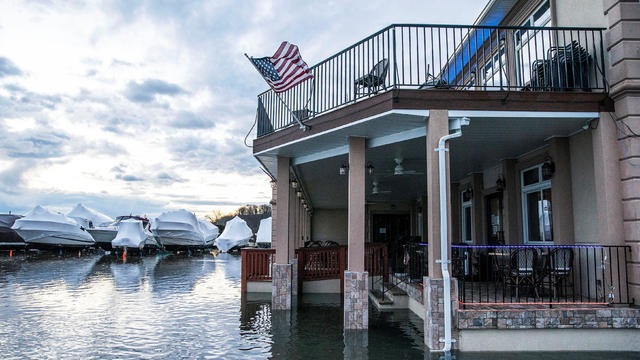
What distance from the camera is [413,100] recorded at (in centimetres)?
675

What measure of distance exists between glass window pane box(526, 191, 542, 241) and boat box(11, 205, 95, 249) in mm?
37753

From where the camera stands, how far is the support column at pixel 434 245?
625 centimetres

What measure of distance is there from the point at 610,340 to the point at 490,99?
12.7 ft

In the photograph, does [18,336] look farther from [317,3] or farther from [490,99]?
[317,3]

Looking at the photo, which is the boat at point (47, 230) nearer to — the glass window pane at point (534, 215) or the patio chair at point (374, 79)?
the patio chair at point (374, 79)

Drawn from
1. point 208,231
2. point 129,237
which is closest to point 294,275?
point 129,237

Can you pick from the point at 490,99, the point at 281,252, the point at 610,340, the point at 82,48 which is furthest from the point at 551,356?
the point at 82,48

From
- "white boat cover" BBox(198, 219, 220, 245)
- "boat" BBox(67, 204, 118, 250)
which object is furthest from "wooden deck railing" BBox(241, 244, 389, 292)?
"white boat cover" BBox(198, 219, 220, 245)

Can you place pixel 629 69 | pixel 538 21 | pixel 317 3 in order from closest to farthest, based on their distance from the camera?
pixel 629 69 < pixel 538 21 < pixel 317 3

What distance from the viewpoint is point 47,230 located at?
35.9 meters

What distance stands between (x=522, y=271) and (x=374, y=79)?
4.11 meters

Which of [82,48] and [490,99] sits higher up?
[82,48]

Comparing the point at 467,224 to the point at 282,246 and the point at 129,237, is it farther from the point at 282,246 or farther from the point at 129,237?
the point at 129,237

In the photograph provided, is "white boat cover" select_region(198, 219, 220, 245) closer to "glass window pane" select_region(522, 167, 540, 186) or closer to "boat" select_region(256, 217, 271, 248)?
"boat" select_region(256, 217, 271, 248)
